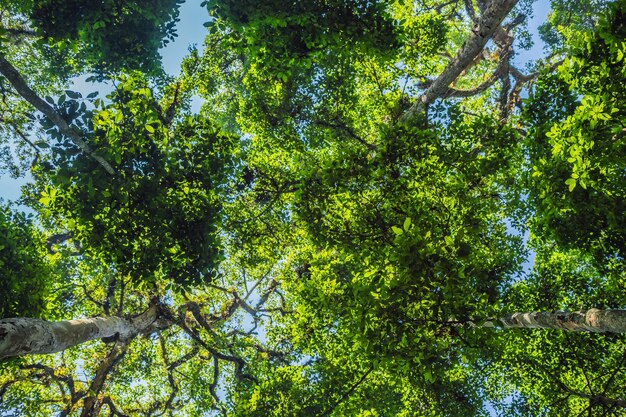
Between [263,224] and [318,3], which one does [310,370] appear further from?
[318,3]

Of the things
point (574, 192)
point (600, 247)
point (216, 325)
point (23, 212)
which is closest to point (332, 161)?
point (574, 192)

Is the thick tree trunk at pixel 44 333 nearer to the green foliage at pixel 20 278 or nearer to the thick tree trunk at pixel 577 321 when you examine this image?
the green foliage at pixel 20 278

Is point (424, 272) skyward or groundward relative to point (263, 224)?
groundward

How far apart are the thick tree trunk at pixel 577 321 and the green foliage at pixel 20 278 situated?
31.0ft

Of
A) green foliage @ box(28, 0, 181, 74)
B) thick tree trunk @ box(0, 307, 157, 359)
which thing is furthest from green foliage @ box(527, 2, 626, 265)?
green foliage @ box(28, 0, 181, 74)

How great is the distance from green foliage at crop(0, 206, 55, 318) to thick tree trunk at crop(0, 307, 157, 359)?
5.80ft

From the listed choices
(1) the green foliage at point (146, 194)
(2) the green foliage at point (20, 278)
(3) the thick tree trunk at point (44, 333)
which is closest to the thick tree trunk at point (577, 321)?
(1) the green foliage at point (146, 194)

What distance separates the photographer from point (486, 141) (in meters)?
9.15

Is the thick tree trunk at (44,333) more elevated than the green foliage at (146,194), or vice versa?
the green foliage at (146,194)

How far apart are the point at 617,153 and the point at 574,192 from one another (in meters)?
1.36

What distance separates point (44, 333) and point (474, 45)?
1153 centimetres

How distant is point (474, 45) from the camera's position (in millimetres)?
10148

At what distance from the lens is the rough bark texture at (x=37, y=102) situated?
5996 mm

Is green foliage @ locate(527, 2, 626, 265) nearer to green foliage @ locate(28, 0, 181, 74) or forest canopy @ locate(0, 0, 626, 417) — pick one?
forest canopy @ locate(0, 0, 626, 417)
